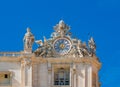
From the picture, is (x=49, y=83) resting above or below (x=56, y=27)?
below

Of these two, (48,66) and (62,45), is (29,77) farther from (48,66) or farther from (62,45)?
(62,45)

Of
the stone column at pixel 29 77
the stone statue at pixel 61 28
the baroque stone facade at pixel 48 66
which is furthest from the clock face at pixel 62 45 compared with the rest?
the stone column at pixel 29 77

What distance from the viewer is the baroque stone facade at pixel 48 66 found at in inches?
2987

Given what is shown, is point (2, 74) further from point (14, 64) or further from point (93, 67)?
point (93, 67)

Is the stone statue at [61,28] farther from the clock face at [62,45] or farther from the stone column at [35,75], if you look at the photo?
the stone column at [35,75]

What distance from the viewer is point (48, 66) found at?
76.4 metres

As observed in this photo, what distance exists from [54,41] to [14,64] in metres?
4.96

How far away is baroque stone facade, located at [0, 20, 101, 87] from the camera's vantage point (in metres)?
75.9

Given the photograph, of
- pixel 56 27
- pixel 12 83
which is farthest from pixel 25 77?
pixel 56 27

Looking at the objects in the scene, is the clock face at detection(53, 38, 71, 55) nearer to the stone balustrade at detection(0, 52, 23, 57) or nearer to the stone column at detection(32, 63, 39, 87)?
the stone column at detection(32, 63, 39, 87)

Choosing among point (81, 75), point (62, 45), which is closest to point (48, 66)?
point (62, 45)

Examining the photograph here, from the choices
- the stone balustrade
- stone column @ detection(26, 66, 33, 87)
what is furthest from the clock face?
the stone balustrade

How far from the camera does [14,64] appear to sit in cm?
7638

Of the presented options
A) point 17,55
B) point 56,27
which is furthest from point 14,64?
point 56,27
